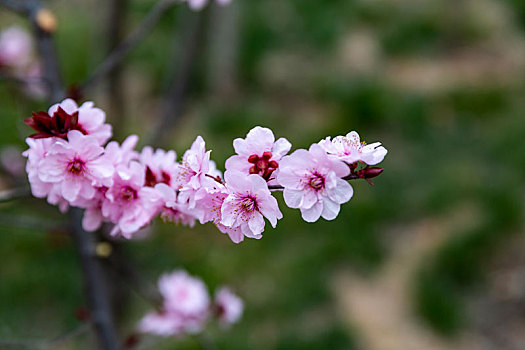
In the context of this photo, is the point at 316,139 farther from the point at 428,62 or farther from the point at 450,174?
the point at 428,62

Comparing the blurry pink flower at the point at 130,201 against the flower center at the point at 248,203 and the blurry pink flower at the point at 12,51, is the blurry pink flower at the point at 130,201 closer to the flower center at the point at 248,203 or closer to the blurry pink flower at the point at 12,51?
the flower center at the point at 248,203

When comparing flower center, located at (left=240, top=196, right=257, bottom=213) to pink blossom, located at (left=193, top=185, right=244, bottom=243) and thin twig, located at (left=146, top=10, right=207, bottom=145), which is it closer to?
pink blossom, located at (left=193, top=185, right=244, bottom=243)

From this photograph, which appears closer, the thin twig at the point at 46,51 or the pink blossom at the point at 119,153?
the pink blossom at the point at 119,153

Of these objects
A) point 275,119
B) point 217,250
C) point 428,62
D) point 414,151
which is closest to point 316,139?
point 275,119

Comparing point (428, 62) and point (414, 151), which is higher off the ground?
point (428, 62)

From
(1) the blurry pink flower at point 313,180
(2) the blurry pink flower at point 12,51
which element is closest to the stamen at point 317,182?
(1) the blurry pink flower at point 313,180

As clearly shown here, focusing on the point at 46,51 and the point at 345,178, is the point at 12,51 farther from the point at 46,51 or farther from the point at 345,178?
the point at 345,178

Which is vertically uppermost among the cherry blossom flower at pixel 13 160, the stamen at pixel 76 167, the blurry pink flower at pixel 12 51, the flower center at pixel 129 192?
the blurry pink flower at pixel 12 51
